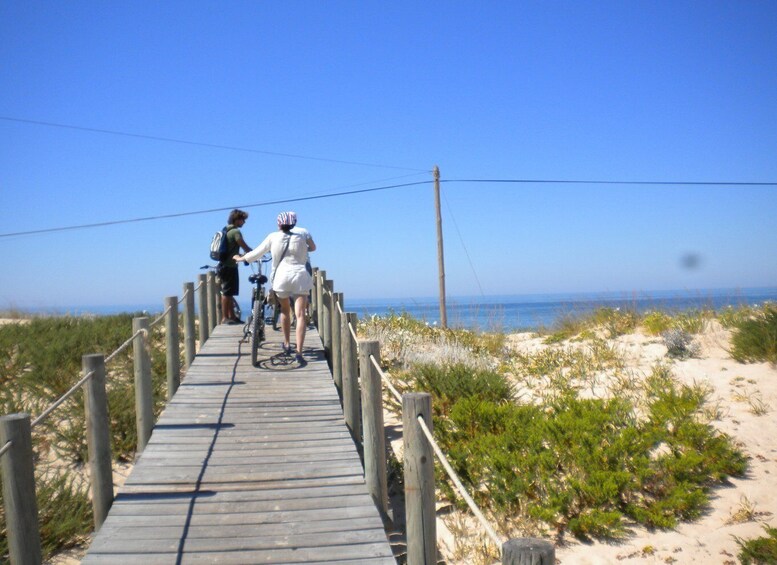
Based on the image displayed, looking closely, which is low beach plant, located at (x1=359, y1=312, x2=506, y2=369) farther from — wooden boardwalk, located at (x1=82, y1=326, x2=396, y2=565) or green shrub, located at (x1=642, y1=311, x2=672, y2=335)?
wooden boardwalk, located at (x1=82, y1=326, x2=396, y2=565)

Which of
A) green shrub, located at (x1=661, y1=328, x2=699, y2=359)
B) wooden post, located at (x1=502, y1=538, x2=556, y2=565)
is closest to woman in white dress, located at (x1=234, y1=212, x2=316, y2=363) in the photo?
green shrub, located at (x1=661, y1=328, x2=699, y2=359)

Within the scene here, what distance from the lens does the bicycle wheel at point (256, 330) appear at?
28.3 feet

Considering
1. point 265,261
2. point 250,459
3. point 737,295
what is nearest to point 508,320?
point 737,295

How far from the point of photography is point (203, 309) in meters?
10.7

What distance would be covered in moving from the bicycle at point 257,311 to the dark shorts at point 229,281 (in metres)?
1.44

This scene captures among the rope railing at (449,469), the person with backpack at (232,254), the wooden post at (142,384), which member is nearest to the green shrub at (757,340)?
the rope railing at (449,469)

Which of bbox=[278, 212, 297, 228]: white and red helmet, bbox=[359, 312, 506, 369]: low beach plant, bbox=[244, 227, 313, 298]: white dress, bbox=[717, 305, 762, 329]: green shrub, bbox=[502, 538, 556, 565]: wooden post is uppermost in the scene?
bbox=[278, 212, 297, 228]: white and red helmet

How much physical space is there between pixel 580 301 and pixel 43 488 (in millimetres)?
12092

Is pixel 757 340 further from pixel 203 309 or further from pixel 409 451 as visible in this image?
pixel 203 309

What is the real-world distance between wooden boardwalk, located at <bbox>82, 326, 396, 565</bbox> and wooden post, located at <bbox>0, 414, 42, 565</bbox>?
517 mm

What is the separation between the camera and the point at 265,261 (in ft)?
31.3

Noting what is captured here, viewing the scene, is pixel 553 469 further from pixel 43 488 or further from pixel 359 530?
pixel 43 488

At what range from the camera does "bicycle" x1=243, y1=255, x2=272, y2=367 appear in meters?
8.65

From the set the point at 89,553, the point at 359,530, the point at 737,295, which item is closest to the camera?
the point at 89,553
